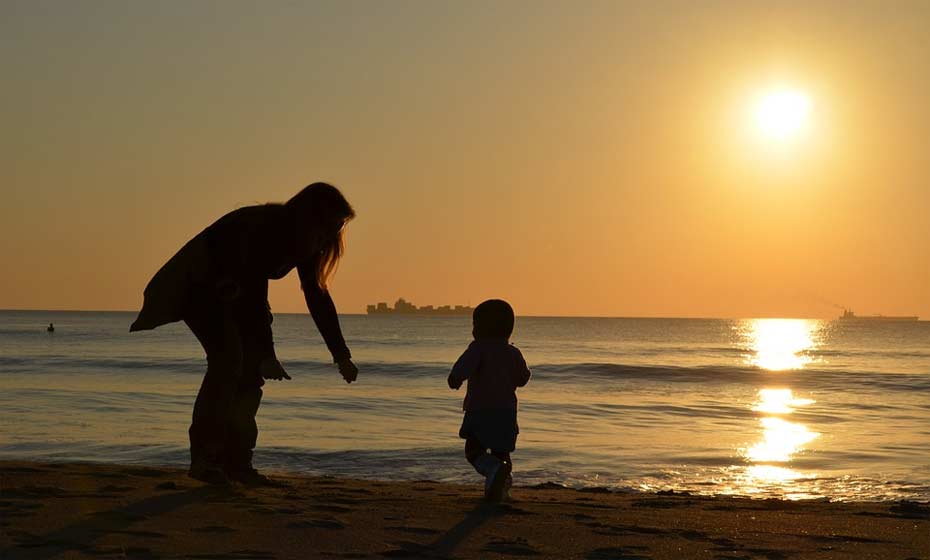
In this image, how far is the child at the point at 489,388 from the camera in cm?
587

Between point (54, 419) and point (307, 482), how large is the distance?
6682 millimetres

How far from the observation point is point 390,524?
473cm

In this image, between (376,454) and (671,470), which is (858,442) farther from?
(376,454)

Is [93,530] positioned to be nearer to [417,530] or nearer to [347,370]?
[417,530]

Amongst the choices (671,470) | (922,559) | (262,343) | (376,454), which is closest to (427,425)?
(376,454)

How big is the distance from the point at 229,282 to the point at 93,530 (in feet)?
4.83

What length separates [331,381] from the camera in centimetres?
2166

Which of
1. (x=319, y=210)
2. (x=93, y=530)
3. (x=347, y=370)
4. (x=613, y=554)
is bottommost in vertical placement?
(x=93, y=530)

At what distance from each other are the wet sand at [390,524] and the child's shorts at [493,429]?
324mm

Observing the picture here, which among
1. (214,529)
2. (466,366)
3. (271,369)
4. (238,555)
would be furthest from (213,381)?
(238,555)

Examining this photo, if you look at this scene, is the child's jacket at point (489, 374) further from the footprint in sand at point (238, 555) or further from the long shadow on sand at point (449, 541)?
the footprint in sand at point (238, 555)

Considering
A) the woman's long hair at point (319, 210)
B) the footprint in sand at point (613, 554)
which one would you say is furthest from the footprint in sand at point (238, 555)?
the woman's long hair at point (319, 210)

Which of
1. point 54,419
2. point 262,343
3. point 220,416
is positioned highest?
point 262,343

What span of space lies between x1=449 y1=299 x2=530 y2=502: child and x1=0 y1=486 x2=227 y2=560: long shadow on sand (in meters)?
1.45
